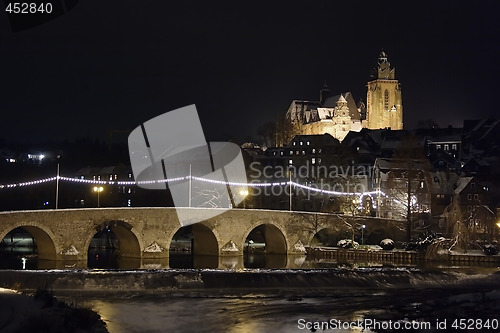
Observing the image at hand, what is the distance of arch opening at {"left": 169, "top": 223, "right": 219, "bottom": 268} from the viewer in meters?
57.7

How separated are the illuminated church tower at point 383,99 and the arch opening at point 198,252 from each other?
89901 mm

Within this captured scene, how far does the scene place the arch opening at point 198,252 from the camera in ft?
189

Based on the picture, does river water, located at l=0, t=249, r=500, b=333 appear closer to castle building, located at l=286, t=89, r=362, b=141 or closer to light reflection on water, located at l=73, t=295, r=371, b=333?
light reflection on water, located at l=73, t=295, r=371, b=333

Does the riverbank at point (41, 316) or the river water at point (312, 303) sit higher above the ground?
the riverbank at point (41, 316)

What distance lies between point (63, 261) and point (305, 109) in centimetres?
10518

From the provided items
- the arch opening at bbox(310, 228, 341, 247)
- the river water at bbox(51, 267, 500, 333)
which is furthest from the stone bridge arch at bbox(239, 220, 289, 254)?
the river water at bbox(51, 267, 500, 333)

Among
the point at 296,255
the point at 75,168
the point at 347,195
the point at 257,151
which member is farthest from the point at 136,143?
the point at 296,255

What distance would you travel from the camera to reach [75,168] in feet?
396

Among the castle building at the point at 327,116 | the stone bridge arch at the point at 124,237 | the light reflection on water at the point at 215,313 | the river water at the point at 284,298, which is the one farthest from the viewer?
the castle building at the point at 327,116

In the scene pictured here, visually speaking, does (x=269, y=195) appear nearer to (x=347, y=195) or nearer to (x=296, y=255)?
(x=347, y=195)

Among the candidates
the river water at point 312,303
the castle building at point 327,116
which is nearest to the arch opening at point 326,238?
the river water at point 312,303
